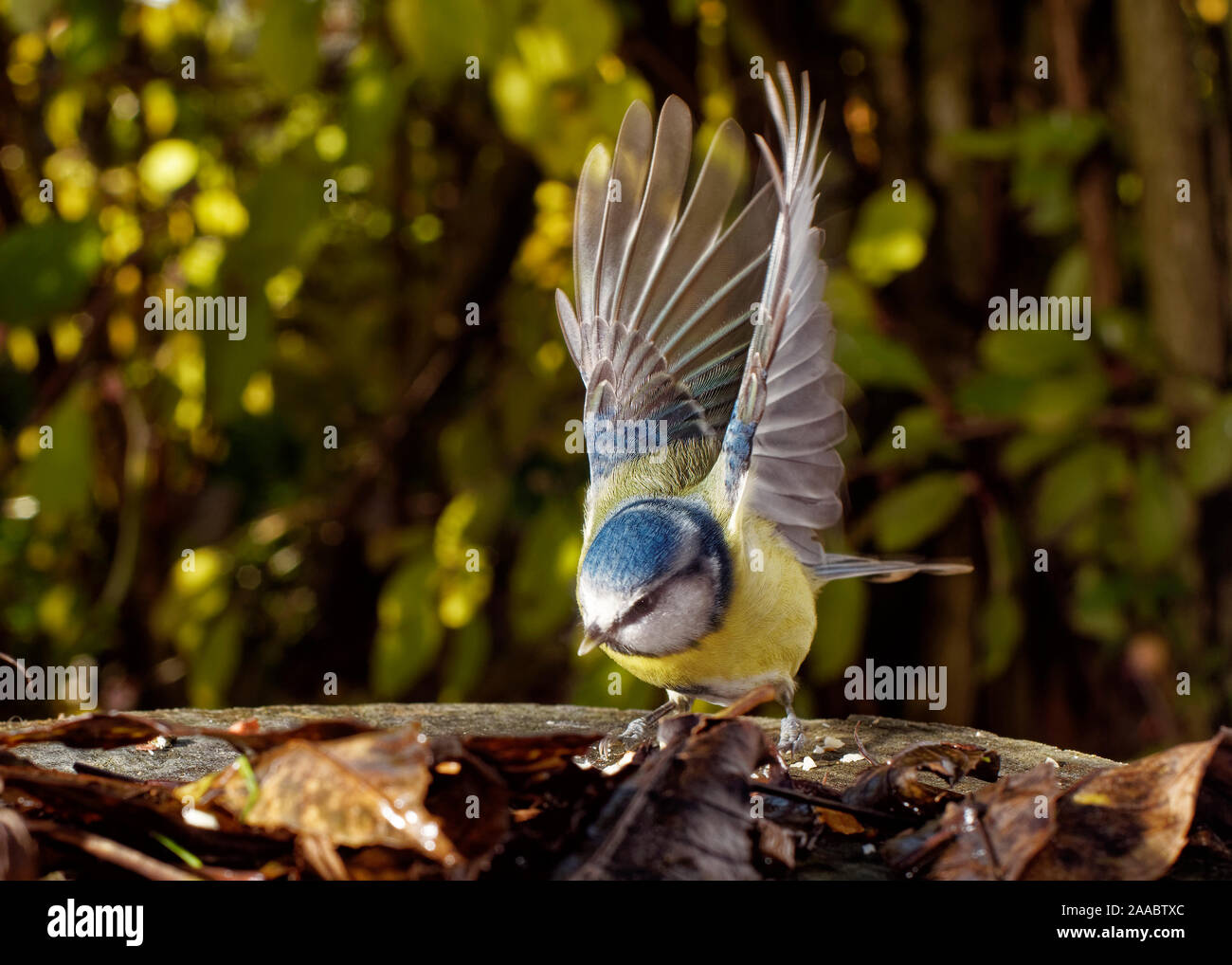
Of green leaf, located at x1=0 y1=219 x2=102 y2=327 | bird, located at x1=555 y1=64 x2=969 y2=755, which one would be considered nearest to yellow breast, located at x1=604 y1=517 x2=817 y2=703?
bird, located at x1=555 y1=64 x2=969 y2=755

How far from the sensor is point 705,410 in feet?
5.25

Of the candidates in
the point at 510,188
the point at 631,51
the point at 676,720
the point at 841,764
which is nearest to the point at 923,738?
the point at 841,764

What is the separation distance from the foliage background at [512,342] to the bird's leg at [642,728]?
62 cm

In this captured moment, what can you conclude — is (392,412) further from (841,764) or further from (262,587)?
(841,764)

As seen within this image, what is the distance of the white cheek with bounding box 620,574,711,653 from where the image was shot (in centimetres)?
122

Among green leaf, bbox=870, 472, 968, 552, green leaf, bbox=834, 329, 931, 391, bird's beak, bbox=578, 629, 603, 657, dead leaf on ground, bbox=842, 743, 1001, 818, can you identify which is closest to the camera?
dead leaf on ground, bbox=842, 743, 1001, 818

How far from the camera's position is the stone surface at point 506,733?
43.4 inches

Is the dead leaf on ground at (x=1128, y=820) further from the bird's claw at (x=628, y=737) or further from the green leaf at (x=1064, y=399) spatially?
the green leaf at (x=1064, y=399)

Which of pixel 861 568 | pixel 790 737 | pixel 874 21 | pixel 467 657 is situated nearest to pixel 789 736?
pixel 790 737

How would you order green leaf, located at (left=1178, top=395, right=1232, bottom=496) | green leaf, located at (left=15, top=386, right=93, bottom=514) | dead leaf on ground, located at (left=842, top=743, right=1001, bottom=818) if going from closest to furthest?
dead leaf on ground, located at (left=842, top=743, right=1001, bottom=818), green leaf, located at (left=1178, top=395, right=1232, bottom=496), green leaf, located at (left=15, top=386, right=93, bottom=514)

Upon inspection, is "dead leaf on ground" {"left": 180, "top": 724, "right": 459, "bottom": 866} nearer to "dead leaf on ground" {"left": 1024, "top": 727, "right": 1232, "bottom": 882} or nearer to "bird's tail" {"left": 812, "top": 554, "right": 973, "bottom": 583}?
"dead leaf on ground" {"left": 1024, "top": 727, "right": 1232, "bottom": 882}

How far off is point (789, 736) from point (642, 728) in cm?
16

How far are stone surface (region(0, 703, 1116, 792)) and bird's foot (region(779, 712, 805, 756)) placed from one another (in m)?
0.01

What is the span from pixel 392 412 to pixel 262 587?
0.59 metres
